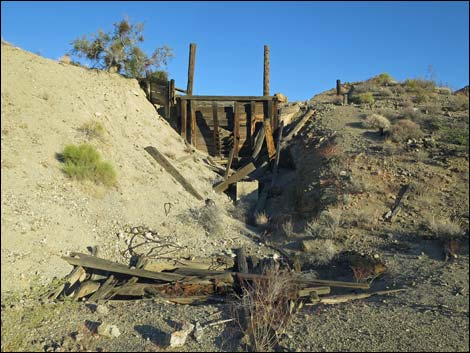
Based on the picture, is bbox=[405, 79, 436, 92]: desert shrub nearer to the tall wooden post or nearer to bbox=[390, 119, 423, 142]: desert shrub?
the tall wooden post

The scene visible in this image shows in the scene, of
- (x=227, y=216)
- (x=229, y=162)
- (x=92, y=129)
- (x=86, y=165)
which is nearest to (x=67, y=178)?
(x=86, y=165)

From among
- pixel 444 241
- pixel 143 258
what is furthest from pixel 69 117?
pixel 444 241

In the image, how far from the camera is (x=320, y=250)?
33.5 ft

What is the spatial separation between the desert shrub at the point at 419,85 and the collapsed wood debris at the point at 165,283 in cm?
1662

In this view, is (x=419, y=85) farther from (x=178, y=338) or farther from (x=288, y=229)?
(x=178, y=338)

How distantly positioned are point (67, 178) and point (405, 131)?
9851mm

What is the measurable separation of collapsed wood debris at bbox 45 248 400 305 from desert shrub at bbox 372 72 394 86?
21.9 meters

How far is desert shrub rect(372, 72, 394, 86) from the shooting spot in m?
28.1

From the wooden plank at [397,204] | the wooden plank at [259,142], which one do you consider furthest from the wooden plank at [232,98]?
the wooden plank at [397,204]

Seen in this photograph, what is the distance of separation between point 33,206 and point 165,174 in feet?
16.9

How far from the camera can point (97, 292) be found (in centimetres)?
774

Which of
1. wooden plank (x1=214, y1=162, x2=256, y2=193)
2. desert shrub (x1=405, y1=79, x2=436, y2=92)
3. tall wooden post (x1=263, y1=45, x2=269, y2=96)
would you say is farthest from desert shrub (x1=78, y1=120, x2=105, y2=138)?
desert shrub (x1=405, y1=79, x2=436, y2=92)

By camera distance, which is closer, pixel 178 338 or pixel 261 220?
pixel 178 338

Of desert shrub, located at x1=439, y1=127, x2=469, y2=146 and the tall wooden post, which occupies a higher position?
the tall wooden post
